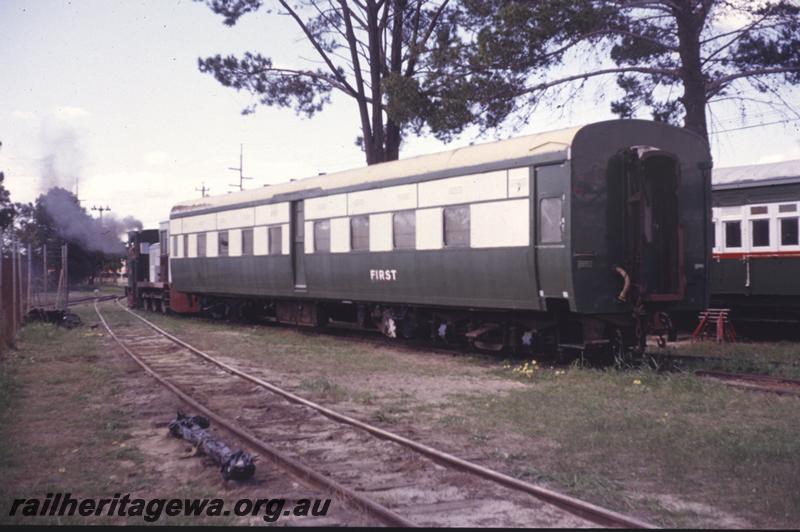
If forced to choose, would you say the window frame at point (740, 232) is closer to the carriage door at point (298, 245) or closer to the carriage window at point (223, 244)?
the carriage door at point (298, 245)

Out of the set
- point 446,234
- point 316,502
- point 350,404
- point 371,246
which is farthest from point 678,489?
point 371,246

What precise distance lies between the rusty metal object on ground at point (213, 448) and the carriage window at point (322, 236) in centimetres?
893

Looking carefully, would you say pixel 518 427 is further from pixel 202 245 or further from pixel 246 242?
pixel 202 245

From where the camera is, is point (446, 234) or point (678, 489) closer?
point (678, 489)

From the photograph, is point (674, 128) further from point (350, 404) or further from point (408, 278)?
point (350, 404)

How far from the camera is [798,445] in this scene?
21.8 feet

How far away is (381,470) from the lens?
6.30 m

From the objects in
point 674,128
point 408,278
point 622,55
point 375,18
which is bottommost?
point 408,278

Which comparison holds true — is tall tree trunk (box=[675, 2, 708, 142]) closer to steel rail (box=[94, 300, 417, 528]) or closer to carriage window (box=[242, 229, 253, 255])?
carriage window (box=[242, 229, 253, 255])

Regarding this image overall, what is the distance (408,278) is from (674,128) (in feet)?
16.8

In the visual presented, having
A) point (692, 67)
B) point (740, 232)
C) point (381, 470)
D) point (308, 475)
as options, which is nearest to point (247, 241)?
point (692, 67)

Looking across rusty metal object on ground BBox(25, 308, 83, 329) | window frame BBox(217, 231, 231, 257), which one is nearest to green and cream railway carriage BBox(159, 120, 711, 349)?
window frame BBox(217, 231, 231, 257)

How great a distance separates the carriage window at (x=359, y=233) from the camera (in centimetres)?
1534

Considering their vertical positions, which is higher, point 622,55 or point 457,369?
point 622,55
